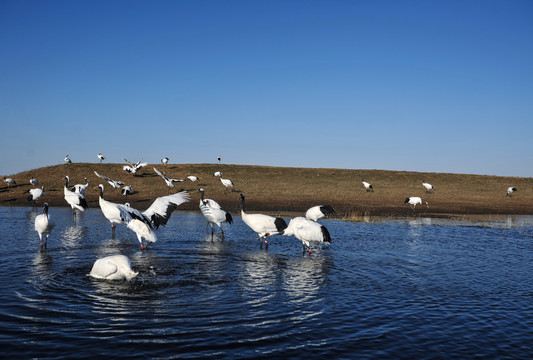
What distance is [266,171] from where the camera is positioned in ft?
193

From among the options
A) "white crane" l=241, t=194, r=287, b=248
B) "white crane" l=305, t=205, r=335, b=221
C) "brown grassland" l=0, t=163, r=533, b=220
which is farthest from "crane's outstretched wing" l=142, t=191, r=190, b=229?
"brown grassland" l=0, t=163, r=533, b=220

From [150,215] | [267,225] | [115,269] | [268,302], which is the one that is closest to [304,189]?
[267,225]

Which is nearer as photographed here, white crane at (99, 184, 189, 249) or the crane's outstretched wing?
white crane at (99, 184, 189, 249)

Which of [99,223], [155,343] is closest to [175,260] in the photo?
[155,343]

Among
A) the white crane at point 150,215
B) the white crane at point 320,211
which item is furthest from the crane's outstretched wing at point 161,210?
the white crane at point 320,211

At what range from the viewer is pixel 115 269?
1041cm

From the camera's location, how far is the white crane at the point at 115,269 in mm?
10375

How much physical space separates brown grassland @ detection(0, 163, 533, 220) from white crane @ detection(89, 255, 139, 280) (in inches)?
724

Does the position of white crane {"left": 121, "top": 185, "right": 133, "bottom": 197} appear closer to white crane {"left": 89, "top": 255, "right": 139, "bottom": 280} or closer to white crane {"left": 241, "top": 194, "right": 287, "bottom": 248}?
white crane {"left": 241, "top": 194, "right": 287, "bottom": 248}

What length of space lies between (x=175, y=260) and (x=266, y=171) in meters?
45.5

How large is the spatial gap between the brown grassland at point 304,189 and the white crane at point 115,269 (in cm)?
1840

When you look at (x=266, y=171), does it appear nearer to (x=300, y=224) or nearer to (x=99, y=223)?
(x=99, y=223)

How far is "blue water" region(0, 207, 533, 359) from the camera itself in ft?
23.1

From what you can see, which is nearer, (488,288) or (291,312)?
(291,312)
